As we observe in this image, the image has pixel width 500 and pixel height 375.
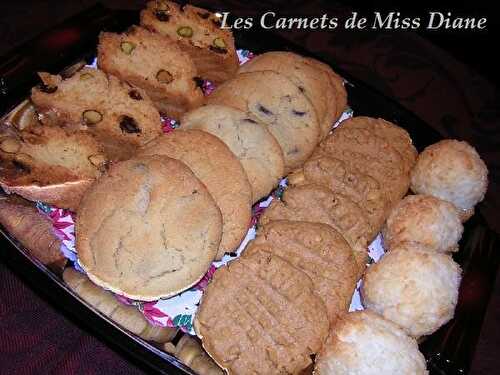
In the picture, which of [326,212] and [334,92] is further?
[334,92]

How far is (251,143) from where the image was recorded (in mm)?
2400

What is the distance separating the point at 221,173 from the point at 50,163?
0.75m

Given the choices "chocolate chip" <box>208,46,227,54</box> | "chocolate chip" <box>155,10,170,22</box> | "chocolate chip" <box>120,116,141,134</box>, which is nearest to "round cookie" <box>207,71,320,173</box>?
"chocolate chip" <box>208,46,227,54</box>

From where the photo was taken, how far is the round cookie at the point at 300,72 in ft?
8.75

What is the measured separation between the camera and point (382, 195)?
7.88 ft

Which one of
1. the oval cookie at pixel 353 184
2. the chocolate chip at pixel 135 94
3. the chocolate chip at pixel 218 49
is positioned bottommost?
the oval cookie at pixel 353 184

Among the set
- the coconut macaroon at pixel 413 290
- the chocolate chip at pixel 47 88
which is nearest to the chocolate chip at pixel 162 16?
the chocolate chip at pixel 47 88

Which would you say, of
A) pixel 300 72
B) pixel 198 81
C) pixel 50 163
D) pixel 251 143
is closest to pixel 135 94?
pixel 198 81

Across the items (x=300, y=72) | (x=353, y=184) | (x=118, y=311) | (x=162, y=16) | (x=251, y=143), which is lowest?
(x=118, y=311)

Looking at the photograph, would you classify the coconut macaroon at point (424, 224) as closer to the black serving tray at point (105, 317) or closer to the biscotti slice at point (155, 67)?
the black serving tray at point (105, 317)

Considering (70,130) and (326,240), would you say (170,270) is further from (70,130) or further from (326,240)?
(70,130)

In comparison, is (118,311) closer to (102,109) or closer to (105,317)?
(105,317)

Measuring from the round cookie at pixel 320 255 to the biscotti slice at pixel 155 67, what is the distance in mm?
876

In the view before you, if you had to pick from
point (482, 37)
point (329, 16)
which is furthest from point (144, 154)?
point (482, 37)
